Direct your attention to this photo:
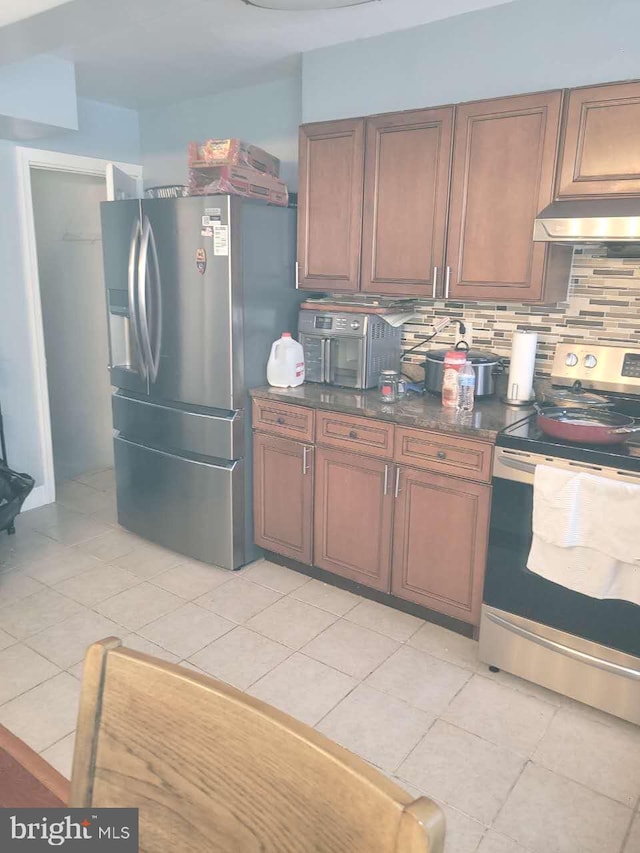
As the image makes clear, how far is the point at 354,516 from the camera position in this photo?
289cm

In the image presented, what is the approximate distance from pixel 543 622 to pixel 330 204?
6.53 feet

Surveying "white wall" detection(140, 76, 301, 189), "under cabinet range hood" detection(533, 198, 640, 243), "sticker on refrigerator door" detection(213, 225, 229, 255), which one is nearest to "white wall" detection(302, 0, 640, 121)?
"white wall" detection(140, 76, 301, 189)

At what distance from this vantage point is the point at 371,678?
244 centimetres

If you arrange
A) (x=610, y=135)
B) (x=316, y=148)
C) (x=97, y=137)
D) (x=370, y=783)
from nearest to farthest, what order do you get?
1. (x=370, y=783)
2. (x=610, y=135)
3. (x=316, y=148)
4. (x=97, y=137)

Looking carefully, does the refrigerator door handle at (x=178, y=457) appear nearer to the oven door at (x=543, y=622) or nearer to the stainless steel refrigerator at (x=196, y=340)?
the stainless steel refrigerator at (x=196, y=340)

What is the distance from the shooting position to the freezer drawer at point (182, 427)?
10.1 feet

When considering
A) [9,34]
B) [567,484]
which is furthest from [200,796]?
[9,34]

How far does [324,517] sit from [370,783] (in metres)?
2.36

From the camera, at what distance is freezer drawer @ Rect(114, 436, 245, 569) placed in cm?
315

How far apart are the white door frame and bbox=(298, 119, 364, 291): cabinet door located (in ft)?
5.34

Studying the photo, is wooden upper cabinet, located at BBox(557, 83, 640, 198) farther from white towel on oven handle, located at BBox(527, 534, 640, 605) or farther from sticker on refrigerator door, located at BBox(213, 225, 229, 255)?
sticker on refrigerator door, located at BBox(213, 225, 229, 255)

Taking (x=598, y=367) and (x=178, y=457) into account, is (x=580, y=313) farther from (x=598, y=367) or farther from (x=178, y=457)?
(x=178, y=457)

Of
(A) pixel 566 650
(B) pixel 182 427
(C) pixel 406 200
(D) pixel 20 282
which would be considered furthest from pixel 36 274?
(A) pixel 566 650

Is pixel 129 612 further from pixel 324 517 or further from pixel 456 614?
pixel 456 614
